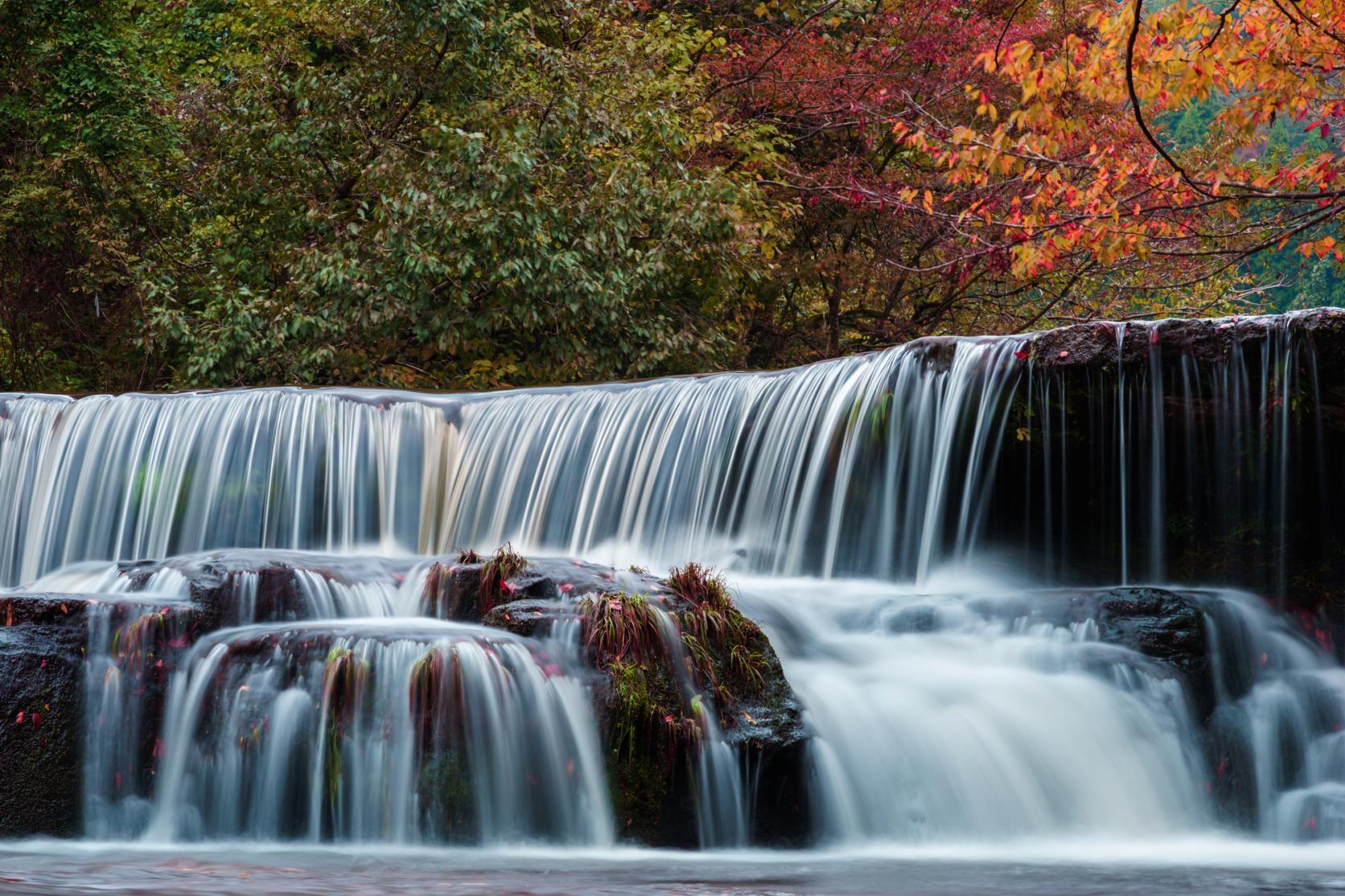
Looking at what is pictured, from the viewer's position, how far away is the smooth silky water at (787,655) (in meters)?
6.60

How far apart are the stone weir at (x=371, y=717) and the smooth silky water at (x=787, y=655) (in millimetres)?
22

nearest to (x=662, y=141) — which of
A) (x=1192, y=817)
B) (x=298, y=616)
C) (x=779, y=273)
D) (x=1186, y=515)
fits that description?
(x=779, y=273)

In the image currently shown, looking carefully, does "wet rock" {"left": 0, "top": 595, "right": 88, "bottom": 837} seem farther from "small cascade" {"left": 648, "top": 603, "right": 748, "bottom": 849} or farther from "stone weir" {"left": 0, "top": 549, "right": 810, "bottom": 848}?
"small cascade" {"left": 648, "top": 603, "right": 748, "bottom": 849}

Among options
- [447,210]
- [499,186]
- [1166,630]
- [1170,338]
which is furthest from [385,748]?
[447,210]

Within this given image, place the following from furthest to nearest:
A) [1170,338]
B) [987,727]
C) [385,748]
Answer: [1170,338]
[987,727]
[385,748]

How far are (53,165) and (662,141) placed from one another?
812 centimetres

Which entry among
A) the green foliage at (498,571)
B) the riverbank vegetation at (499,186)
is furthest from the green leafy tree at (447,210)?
the green foliage at (498,571)

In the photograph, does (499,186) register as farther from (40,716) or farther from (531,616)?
(40,716)

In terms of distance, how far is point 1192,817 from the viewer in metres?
7.46

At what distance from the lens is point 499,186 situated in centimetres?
1619

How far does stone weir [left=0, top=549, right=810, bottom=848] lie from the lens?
677 centimetres

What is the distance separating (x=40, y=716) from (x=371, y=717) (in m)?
1.62

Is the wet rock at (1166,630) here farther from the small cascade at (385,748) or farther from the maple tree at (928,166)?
the maple tree at (928,166)

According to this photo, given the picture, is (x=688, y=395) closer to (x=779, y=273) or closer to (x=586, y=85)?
(x=586, y=85)
